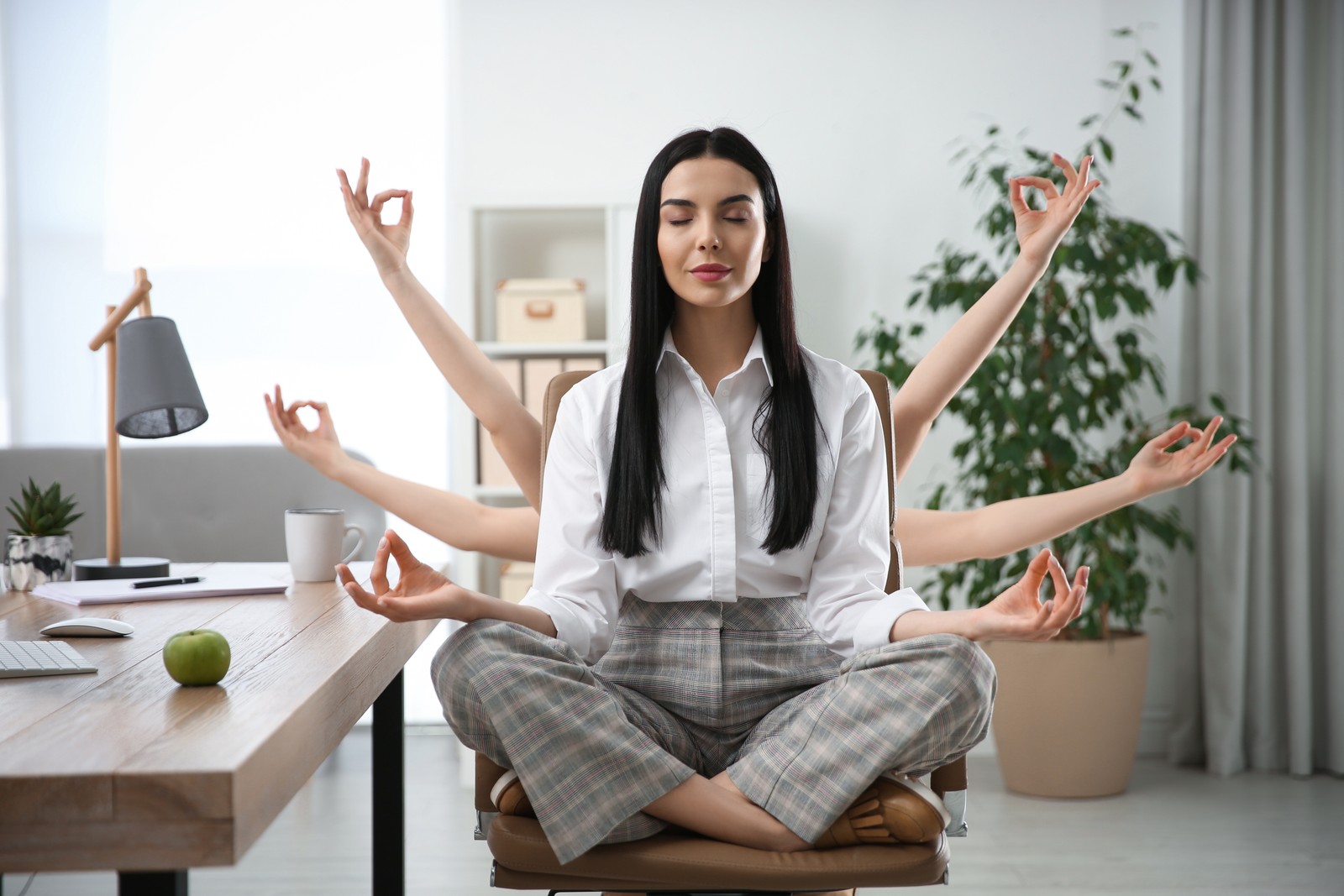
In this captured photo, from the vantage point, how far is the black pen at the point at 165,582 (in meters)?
1.66

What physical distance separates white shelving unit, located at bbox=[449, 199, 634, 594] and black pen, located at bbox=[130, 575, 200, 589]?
1.47 metres

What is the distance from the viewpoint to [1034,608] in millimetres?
1236

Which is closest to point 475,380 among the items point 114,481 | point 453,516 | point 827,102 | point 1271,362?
point 453,516

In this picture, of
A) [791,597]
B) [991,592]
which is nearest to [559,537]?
[791,597]

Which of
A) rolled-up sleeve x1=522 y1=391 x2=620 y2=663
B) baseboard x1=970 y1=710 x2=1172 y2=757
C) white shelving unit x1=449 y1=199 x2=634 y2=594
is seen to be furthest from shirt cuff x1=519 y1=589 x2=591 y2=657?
baseboard x1=970 y1=710 x2=1172 y2=757

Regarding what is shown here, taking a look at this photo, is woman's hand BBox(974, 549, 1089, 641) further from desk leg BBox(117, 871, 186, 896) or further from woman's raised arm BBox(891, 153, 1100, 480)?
desk leg BBox(117, 871, 186, 896)

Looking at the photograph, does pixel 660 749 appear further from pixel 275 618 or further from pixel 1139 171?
pixel 1139 171

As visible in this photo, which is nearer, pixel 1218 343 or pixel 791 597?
pixel 791 597

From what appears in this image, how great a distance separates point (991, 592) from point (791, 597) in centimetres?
166

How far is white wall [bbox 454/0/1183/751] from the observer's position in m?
3.47

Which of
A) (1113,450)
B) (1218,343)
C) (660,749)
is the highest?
(1218,343)

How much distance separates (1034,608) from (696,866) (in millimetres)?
432

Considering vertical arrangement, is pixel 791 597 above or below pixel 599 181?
below

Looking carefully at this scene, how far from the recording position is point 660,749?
1.24 metres
